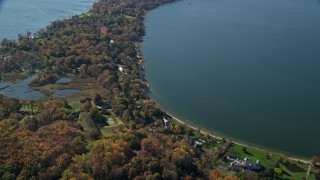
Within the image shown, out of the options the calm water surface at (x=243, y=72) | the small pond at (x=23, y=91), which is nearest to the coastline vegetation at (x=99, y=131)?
the small pond at (x=23, y=91)

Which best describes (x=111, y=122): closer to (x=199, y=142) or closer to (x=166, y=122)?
(x=166, y=122)

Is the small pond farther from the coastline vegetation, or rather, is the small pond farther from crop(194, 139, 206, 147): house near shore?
crop(194, 139, 206, 147): house near shore

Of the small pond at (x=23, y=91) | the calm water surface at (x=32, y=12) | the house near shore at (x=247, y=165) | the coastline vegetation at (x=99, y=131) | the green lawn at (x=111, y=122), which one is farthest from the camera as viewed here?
the calm water surface at (x=32, y=12)

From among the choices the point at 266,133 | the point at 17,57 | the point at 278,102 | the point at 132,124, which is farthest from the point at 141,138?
the point at 17,57

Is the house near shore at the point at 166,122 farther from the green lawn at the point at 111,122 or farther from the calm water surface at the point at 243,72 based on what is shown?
the green lawn at the point at 111,122

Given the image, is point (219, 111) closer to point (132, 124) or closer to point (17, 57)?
point (132, 124)

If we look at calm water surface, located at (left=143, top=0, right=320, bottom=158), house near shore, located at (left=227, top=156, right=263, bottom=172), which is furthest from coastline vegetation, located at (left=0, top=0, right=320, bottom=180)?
calm water surface, located at (left=143, top=0, right=320, bottom=158)
